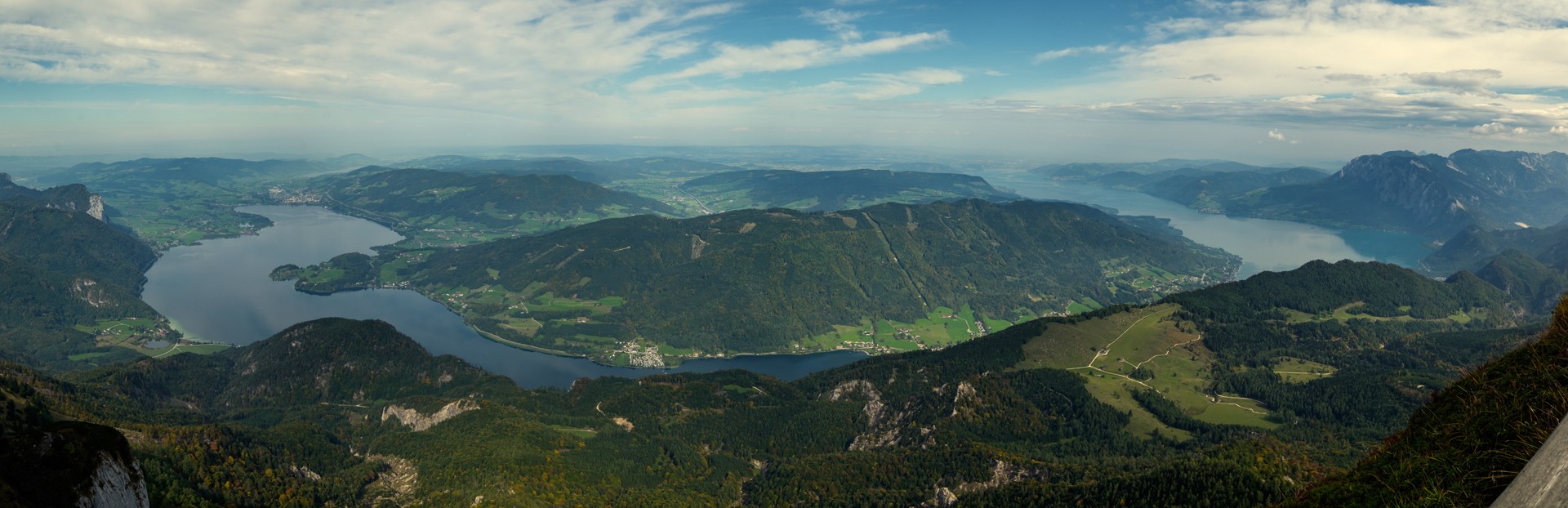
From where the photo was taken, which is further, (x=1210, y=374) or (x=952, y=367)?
(x=952, y=367)

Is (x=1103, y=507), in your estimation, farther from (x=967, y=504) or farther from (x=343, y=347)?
(x=343, y=347)

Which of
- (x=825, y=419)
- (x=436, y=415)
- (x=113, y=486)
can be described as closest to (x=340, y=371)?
(x=436, y=415)

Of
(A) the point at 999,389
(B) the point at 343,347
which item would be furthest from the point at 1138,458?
(B) the point at 343,347

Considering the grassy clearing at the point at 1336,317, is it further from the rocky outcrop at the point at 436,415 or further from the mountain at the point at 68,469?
the mountain at the point at 68,469

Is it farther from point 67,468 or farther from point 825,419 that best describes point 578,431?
point 67,468

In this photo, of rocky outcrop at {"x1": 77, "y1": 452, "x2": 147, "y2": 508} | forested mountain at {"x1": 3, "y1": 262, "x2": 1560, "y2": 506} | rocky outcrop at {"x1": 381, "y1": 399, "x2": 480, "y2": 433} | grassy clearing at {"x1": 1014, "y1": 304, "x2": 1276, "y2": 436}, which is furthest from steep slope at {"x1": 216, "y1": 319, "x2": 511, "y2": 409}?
grassy clearing at {"x1": 1014, "y1": 304, "x2": 1276, "y2": 436}

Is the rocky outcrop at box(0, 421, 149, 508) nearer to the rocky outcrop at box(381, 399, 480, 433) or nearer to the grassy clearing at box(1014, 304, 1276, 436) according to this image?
the rocky outcrop at box(381, 399, 480, 433)
